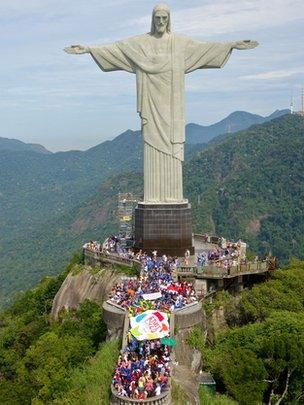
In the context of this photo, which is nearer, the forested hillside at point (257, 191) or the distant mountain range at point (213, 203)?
the forested hillside at point (257, 191)

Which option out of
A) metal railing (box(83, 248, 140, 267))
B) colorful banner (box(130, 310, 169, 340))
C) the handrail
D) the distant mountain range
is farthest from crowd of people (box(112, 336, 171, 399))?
the distant mountain range

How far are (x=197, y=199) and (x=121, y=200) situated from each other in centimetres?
8763

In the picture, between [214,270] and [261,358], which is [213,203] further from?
[261,358]

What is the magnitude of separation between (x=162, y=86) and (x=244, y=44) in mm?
4489

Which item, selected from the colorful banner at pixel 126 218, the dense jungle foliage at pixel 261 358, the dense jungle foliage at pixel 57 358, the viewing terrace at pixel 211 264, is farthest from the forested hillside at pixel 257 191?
the dense jungle foliage at pixel 261 358

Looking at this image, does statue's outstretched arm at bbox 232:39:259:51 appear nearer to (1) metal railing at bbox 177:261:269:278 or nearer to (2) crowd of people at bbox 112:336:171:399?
(1) metal railing at bbox 177:261:269:278

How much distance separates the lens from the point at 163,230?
3081 cm

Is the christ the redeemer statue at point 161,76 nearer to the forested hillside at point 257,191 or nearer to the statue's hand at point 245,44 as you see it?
the statue's hand at point 245,44

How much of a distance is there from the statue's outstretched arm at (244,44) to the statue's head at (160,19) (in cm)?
344

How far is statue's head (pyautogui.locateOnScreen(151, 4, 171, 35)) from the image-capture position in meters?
30.1

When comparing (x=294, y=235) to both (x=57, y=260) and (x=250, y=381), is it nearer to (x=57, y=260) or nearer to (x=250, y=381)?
(x=57, y=260)

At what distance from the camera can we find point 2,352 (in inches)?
1188

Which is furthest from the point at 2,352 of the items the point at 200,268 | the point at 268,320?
the point at 268,320

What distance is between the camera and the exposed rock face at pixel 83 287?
29.1m
